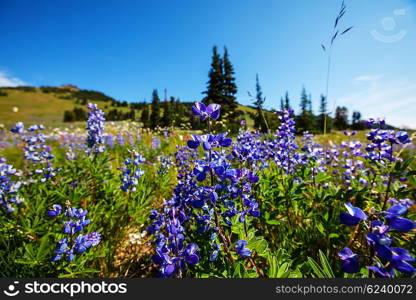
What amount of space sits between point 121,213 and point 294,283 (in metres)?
2.39

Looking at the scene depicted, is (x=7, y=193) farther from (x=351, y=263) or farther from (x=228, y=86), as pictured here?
(x=228, y=86)

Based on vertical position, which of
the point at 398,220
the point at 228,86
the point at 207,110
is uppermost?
the point at 228,86

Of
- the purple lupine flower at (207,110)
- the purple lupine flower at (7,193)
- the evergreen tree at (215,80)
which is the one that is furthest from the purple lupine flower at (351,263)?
the evergreen tree at (215,80)

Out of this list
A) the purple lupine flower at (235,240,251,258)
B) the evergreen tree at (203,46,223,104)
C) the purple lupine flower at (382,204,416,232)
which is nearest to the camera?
the purple lupine flower at (382,204,416,232)

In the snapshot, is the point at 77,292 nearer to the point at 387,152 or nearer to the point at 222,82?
the point at 387,152

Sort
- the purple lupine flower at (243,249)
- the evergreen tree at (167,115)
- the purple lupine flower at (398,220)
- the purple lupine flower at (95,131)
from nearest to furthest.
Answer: the purple lupine flower at (398,220), the purple lupine flower at (243,249), the purple lupine flower at (95,131), the evergreen tree at (167,115)

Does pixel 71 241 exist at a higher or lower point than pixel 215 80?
lower

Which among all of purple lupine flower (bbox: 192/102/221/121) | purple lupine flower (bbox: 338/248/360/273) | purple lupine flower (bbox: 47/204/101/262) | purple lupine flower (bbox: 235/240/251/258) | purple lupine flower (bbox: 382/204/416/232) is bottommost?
purple lupine flower (bbox: 47/204/101/262)

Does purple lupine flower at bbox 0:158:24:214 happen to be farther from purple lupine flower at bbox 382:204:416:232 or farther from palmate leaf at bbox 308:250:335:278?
purple lupine flower at bbox 382:204:416:232

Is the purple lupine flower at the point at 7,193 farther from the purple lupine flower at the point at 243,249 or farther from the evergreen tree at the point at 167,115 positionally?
the evergreen tree at the point at 167,115

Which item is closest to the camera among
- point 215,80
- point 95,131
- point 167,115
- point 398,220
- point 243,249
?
point 398,220

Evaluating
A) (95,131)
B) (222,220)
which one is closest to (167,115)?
(95,131)

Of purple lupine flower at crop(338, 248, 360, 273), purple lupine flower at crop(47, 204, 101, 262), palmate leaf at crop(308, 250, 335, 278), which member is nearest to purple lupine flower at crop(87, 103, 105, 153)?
purple lupine flower at crop(47, 204, 101, 262)

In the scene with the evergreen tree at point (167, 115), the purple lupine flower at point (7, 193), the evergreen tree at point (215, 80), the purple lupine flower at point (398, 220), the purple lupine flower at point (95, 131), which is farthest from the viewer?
the evergreen tree at point (215, 80)
